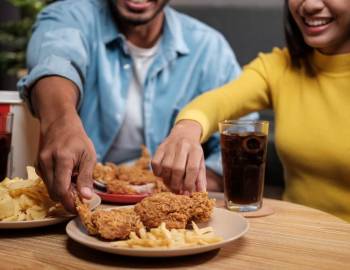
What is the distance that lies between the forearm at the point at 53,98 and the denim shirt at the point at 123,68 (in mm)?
472

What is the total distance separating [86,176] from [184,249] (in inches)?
10.7

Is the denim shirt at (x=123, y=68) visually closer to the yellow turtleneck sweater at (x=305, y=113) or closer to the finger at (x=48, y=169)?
the yellow turtleneck sweater at (x=305, y=113)

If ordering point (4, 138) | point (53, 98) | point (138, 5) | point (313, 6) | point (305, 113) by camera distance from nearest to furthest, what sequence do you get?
point (4, 138) → point (53, 98) → point (313, 6) → point (305, 113) → point (138, 5)

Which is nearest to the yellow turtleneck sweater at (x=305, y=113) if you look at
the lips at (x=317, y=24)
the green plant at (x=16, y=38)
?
the lips at (x=317, y=24)

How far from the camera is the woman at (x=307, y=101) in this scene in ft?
5.16

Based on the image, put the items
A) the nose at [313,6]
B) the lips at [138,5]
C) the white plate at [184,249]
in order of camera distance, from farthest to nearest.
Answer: the lips at [138,5] → the nose at [313,6] → the white plate at [184,249]

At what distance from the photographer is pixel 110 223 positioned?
0.95 metres

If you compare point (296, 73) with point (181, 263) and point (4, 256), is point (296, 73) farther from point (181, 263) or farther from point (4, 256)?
point (4, 256)

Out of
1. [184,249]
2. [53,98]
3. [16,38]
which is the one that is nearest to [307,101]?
[53,98]

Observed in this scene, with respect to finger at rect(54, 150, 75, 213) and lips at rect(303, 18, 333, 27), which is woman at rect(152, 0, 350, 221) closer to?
lips at rect(303, 18, 333, 27)

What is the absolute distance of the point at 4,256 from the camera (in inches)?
37.0

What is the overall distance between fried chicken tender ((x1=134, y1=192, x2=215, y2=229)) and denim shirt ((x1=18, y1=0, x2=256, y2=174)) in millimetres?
1109

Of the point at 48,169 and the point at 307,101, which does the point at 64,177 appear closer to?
the point at 48,169

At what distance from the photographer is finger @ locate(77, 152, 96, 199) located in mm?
1056
